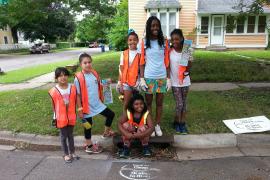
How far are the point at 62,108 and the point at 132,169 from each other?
128 centimetres

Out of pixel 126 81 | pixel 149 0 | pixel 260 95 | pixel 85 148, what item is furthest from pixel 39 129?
pixel 149 0

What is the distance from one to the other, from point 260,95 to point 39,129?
5.08 m

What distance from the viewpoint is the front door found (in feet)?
77.8

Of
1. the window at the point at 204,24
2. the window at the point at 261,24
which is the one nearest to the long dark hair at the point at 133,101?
the window at the point at 204,24

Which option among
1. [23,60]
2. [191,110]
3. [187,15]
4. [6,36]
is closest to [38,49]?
[23,60]

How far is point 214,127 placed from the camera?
5.30m

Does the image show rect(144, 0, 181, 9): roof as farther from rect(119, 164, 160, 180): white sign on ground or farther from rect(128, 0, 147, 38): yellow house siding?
rect(119, 164, 160, 180): white sign on ground

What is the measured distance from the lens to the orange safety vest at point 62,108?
4.23 meters

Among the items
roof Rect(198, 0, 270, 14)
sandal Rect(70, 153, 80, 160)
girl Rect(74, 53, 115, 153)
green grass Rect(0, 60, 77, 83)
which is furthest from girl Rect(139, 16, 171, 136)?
roof Rect(198, 0, 270, 14)

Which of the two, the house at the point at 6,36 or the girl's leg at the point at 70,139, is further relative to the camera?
the house at the point at 6,36

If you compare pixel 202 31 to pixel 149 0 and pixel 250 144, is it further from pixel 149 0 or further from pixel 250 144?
pixel 250 144

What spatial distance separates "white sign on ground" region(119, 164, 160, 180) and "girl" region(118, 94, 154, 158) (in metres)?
0.33

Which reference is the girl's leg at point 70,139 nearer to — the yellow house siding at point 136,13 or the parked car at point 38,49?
the yellow house siding at point 136,13

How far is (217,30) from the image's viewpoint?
23.9 metres
